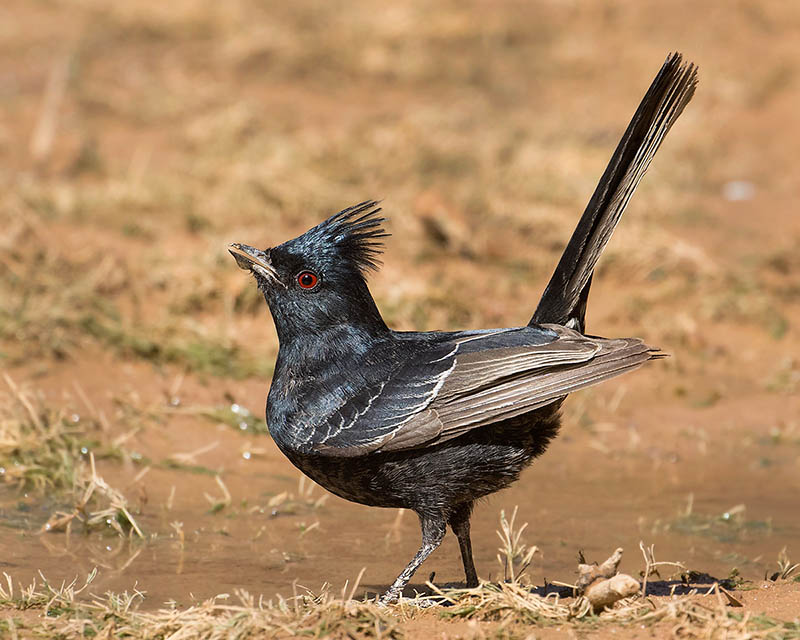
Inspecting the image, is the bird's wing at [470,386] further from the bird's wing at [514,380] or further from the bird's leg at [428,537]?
the bird's leg at [428,537]

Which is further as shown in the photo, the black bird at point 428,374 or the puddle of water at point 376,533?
the puddle of water at point 376,533

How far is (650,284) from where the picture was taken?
28.7ft

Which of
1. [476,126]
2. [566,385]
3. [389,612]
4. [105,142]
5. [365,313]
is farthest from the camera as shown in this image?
[476,126]

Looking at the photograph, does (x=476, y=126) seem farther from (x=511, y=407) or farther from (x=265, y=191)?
(x=511, y=407)

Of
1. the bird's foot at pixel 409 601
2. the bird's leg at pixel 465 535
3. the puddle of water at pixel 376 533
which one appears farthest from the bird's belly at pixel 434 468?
the puddle of water at pixel 376 533

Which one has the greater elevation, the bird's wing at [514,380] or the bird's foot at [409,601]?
the bird's wing at [514,380]

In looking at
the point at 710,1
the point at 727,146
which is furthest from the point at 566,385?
the point at 710,1

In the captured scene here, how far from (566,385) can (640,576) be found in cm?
109

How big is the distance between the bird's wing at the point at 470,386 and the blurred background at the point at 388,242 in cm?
78

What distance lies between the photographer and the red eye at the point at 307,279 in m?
4.62

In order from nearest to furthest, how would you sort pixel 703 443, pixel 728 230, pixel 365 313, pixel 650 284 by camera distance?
1. pixel 365 313
2. pixel 703 443
3. pixel 650 284
4. pixel 728 230

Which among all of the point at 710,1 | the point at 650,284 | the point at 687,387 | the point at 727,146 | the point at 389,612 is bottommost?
the point at 389,612

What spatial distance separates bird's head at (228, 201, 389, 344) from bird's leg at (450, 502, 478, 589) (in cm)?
82

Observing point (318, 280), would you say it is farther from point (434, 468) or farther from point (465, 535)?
point (465, 535)
